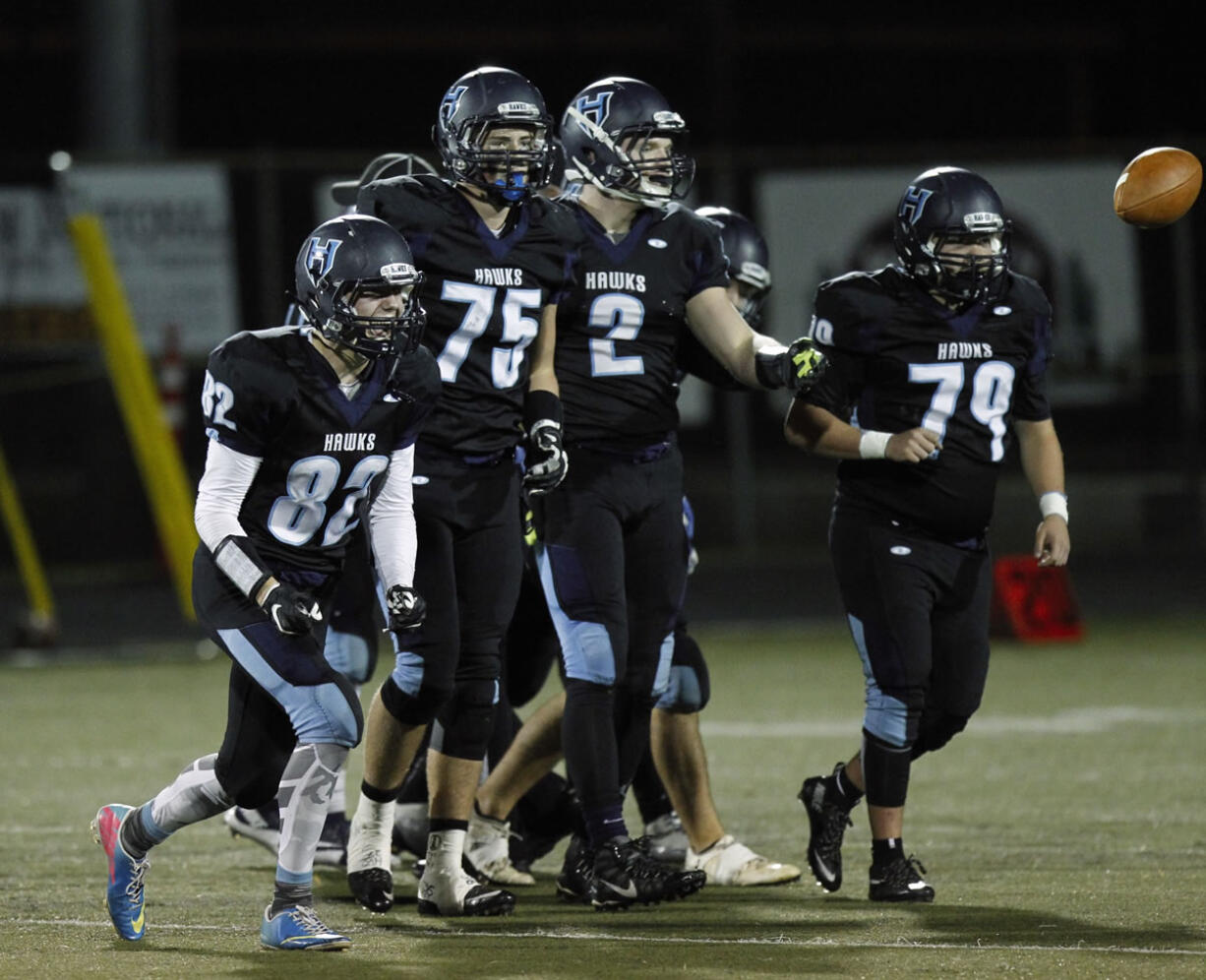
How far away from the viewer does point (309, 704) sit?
180 inches

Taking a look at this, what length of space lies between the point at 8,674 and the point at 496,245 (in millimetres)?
5935

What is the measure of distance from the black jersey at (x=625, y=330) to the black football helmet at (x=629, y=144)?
0.38 ft

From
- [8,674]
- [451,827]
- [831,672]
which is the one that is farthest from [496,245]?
[8,674]

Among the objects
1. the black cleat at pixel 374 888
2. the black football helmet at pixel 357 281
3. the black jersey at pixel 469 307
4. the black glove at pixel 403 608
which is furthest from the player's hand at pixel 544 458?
the black cleat at pixel 374 888

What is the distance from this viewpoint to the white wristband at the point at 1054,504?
18.2 feet

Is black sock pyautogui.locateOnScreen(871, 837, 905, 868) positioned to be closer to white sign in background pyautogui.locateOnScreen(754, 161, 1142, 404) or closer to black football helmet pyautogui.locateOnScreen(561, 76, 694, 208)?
black football helmet pyautogui.locateOnScreen(561, 76, 694, 208)

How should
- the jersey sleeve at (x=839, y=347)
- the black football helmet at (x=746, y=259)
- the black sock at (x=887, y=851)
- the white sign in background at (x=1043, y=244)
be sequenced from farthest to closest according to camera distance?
the white sign in background at (x=1043, y=244)
the black football helmet at (x=746, y=259)
the jersey sleeve at (x=839, y=347)
the black sock at (x=887, y=851)

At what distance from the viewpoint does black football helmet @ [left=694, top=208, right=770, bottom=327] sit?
629cm

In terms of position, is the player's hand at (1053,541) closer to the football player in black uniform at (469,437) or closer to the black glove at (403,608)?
the football player in black uniform at (469,437)

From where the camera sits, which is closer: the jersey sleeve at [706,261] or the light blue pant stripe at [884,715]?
the light blue pant stripe at [884,715]

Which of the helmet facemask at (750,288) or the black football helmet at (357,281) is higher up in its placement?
the black football helmet at (357,281)

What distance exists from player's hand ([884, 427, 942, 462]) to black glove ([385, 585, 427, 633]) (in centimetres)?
137

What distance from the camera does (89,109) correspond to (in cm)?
1473

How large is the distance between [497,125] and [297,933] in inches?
80.1
